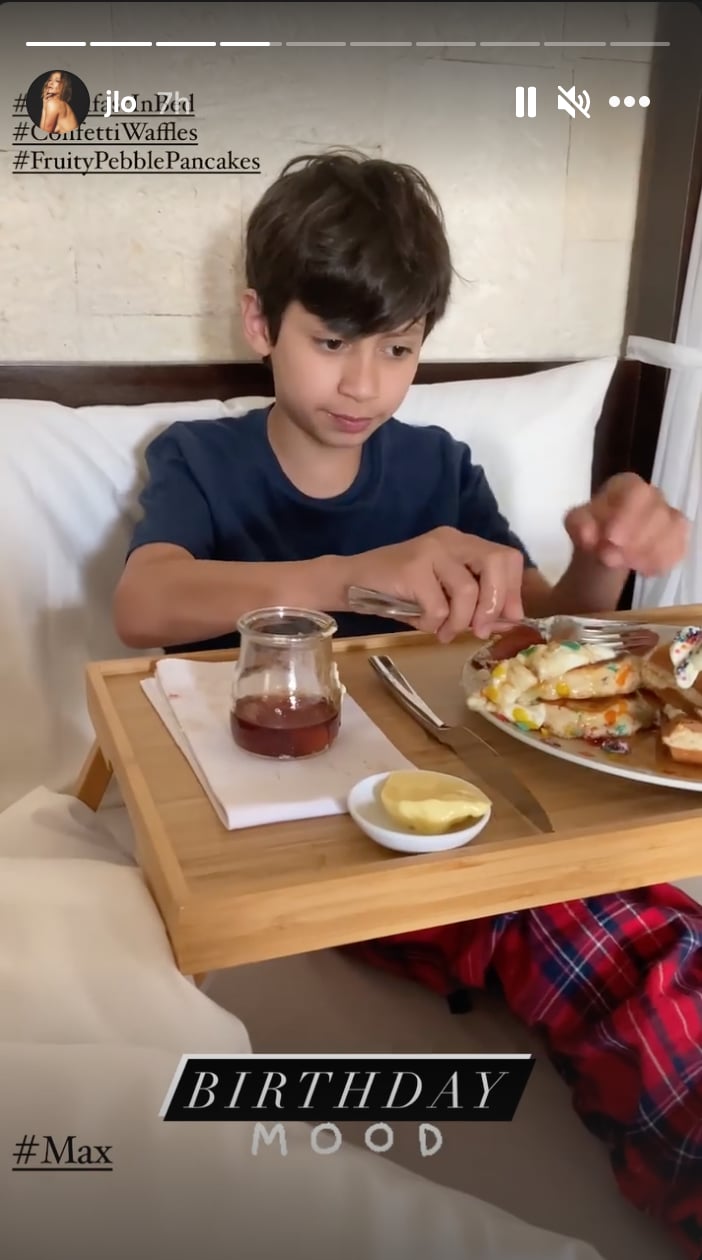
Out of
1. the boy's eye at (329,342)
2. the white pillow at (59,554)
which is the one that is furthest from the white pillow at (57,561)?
the boy's eye at (329,342)

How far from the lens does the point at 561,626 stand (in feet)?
2.00

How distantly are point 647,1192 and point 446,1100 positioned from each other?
121 mm

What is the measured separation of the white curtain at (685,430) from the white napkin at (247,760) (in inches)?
27.7

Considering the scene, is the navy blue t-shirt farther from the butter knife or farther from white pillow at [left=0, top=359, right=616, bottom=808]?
the butter knife

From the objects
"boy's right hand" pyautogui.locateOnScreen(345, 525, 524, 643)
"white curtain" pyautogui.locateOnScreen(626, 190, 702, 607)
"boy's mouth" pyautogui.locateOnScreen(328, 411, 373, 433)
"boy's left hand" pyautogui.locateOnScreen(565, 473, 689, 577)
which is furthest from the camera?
"white curtain" pyautogui.locateOnScreen(626, 190, 702, 607)

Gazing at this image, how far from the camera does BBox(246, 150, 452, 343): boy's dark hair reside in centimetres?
74

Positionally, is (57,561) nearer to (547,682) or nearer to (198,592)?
(198,592)

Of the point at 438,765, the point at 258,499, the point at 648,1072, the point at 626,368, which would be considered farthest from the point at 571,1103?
the point at 626,368

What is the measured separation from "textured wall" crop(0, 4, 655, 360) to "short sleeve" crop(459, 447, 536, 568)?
0.22 metres

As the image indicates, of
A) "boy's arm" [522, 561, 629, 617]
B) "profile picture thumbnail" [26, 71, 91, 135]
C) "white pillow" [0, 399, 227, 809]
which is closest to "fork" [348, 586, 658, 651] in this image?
"boy's arm" [522, 561, 629, 617]

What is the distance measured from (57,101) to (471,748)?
2.12 ft

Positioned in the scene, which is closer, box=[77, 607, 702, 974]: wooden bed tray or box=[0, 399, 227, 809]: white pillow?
box=[77, 607, 702, 974]: wooden bed tray

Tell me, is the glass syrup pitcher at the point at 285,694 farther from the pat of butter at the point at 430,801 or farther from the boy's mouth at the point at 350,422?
the boy's mouth at the point at 350,422

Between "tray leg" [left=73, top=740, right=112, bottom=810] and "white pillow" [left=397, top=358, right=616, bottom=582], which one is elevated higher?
"white pillow" [left=397, top=358, right=616, bottom=582]
